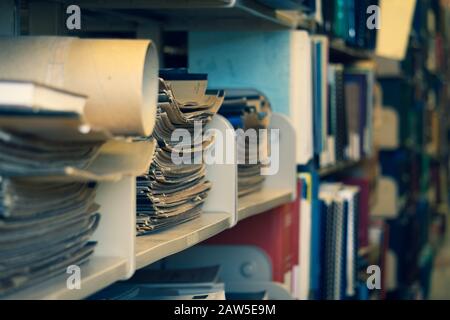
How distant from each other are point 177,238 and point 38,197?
0.39 metres

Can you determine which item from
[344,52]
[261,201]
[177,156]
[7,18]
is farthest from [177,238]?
[344,52]

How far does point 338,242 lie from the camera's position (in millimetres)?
2766

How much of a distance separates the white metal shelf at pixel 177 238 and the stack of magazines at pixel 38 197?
12 centimetres

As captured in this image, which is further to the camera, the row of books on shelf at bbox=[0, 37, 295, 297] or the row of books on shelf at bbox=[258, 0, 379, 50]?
the row of books on shelf at bbox=[258, 0, 379, 50]

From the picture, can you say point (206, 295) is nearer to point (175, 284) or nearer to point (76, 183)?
point (175, 284)

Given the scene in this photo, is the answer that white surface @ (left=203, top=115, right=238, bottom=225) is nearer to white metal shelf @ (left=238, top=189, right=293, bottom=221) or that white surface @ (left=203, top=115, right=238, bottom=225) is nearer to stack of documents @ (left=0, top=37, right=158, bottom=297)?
white metal shelf @ (left=238, top=189, right=293, bottom=221)

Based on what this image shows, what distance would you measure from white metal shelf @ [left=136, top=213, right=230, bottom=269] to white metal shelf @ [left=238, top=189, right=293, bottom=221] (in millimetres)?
133

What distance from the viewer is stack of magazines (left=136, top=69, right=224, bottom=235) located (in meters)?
1.32

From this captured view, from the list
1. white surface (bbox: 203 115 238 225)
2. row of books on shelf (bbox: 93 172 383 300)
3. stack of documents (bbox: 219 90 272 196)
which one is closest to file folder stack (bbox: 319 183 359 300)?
row of books on shelf (bbox: 93 172 383 300)

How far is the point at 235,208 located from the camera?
1633 millimetres

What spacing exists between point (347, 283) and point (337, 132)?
0.51 m

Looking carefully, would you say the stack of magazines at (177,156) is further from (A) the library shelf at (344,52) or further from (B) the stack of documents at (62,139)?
(A) the library shelf at (344,52)

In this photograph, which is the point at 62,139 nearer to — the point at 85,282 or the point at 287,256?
the point at 85,282
